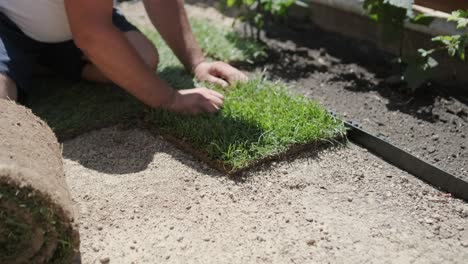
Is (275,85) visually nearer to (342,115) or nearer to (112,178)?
(342,115)

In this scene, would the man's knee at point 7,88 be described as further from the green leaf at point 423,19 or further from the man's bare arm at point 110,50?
the green leaf at point 423,19

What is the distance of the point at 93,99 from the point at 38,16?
48 cm

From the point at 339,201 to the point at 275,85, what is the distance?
0.93 meters

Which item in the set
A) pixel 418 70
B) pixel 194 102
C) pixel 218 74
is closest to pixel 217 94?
pixel 194 102

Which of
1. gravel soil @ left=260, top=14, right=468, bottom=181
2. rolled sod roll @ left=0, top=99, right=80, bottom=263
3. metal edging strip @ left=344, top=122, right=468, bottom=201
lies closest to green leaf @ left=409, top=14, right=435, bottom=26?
gravel soil @ left=260, top=14, right=468, bottom=181

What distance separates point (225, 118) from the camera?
8.48 feet

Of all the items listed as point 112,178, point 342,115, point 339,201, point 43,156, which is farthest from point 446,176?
point 43,156

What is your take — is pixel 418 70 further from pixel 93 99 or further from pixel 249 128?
pixel 93 99

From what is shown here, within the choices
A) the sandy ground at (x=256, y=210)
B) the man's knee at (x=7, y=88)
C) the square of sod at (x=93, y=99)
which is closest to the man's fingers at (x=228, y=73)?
the square of sod at (x=93, y=99)

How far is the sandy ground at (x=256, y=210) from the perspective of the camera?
192 cm

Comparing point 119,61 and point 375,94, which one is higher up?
point 119,61

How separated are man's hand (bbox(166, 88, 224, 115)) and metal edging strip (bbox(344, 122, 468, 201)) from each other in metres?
0.62

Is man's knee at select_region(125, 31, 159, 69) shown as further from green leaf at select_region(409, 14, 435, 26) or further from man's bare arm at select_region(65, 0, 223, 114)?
green leaf at select_region(409, 14, 435, 26)

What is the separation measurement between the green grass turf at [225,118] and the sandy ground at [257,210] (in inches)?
3.2
